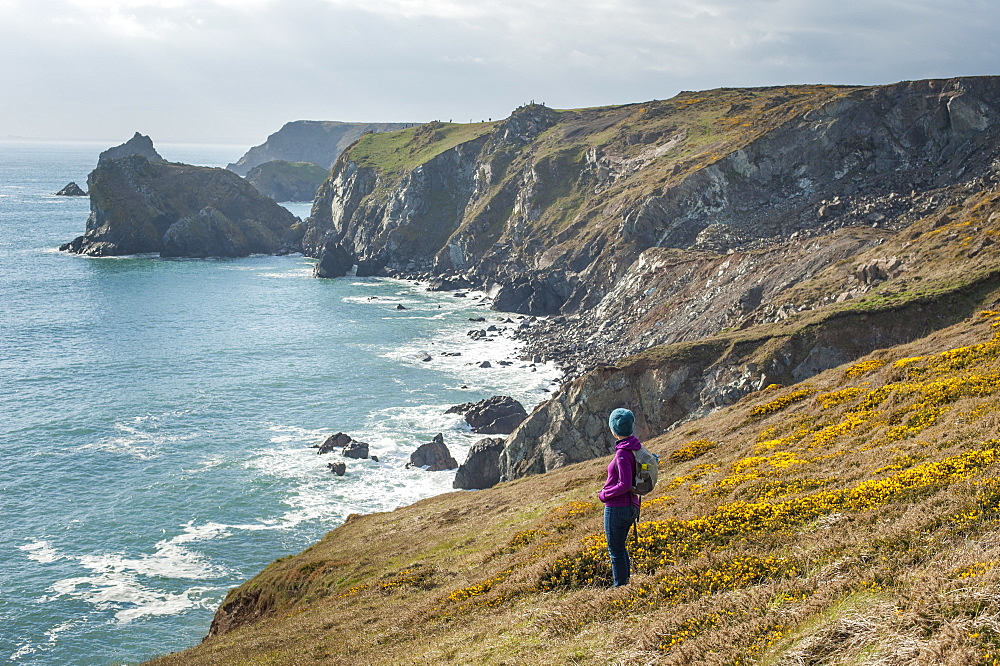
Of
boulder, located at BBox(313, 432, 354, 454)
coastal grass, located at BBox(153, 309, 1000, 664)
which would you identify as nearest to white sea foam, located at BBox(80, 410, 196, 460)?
boulder, located at BBox(313, 432, 354, 454)

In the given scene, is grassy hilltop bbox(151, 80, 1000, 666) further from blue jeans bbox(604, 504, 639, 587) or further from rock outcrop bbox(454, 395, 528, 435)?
rock outcrop bbox(454, 395, 528, 435)

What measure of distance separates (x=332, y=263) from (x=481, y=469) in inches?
4075

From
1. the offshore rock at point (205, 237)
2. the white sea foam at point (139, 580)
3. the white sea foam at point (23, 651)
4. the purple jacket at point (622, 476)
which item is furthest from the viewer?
the offshore rock at point (205, 237)

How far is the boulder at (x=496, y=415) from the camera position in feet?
216

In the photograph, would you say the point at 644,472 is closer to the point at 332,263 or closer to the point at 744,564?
the point at 744,564

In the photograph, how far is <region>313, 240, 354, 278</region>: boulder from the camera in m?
147

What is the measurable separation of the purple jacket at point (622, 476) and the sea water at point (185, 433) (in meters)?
33.3

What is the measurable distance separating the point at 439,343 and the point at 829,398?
69.9 m

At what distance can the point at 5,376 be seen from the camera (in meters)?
76.1

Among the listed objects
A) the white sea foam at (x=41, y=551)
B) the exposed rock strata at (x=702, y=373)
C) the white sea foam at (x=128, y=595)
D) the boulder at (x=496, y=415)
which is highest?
the exposed rock strata at (x=702, y=373)

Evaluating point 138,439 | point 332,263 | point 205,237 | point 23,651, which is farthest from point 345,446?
point 205,237

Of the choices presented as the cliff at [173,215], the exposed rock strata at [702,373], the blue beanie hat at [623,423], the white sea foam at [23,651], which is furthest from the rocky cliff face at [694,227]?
the blue beanie hat at [623,423]

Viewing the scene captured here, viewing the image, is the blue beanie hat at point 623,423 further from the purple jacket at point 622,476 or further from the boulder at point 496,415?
the boulder at point 496,415

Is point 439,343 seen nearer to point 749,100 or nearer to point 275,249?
point 749,100
